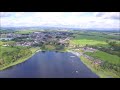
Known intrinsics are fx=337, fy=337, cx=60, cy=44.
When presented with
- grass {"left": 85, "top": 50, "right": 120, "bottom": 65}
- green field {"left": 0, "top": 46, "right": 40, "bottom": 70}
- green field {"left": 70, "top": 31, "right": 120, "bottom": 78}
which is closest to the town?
green field {"left": 0, "top": 46, "right": 40, "bottom": 70}

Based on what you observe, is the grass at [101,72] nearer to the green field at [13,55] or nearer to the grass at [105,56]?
the grass at [105,56]

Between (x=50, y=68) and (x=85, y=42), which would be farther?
(x=85, y=42)

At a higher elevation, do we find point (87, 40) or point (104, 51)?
point (87, 40)

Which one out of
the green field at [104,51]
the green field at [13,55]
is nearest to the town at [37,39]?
the green field at [13,55]

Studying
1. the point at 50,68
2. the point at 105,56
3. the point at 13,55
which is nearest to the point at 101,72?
the point at 105,56

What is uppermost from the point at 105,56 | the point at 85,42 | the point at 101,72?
the point at 85,42

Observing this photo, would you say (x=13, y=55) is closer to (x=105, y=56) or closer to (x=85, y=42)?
(x=85, y=42)

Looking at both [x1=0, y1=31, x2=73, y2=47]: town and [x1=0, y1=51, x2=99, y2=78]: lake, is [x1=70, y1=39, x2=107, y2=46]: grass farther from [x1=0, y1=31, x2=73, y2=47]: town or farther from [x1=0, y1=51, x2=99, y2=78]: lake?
[x1=0, y1=51, x2=99, y2=78]: lake

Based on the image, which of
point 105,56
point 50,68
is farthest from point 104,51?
point 50,68
